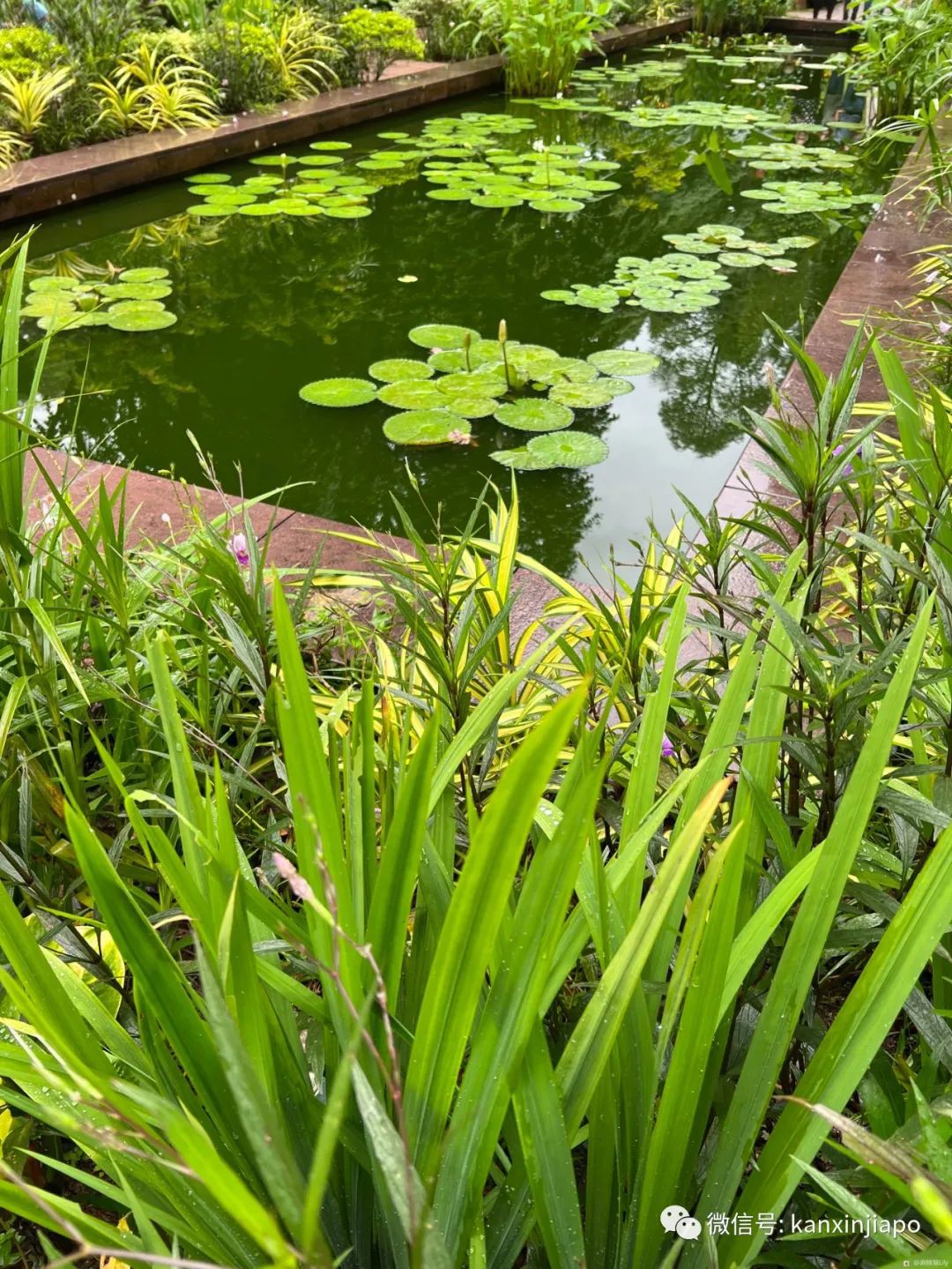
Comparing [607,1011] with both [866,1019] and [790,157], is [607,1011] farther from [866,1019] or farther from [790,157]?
[790,157]

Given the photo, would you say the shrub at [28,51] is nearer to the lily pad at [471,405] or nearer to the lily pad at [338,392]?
the lily pad at [338,392]

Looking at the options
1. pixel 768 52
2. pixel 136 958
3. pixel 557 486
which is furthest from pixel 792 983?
pixel 768 52

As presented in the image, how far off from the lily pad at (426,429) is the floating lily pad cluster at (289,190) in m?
2.45

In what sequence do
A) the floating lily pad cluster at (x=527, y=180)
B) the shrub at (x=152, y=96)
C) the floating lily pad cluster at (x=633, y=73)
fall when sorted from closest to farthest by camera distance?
1. the floating lily pad cluster at (x=527, y=180)
2. the shrub at (x=152, y=96)
3. the floating lily pad cluster at (x=633, y=73)

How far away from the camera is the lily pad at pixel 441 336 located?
3410 mm

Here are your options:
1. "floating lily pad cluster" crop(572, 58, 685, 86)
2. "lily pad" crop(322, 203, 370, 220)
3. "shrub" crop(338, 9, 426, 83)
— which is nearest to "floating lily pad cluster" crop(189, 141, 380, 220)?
"lily pad" crop(322, 203, 370, 220)

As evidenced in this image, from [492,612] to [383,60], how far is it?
7.38 metres

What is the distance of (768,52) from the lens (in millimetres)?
10953

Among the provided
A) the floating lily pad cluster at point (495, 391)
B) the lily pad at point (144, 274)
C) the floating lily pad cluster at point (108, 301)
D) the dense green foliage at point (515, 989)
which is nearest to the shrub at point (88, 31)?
the lily pad at point (144, 274)

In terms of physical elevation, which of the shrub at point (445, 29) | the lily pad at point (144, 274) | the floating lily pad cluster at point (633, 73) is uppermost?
the shrub at point (445, 29)

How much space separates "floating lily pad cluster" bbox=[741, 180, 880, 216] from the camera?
17.2 ft

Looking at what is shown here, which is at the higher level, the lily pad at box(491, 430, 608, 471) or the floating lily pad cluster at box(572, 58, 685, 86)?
the floating lily pad cluster at box(572, 58, 685, 86)

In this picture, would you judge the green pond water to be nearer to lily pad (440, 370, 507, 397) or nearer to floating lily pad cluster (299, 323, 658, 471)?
floating lily pad cluster (299, 323, 658, 471)

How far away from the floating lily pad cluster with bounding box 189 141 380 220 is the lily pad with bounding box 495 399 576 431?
2.42m
